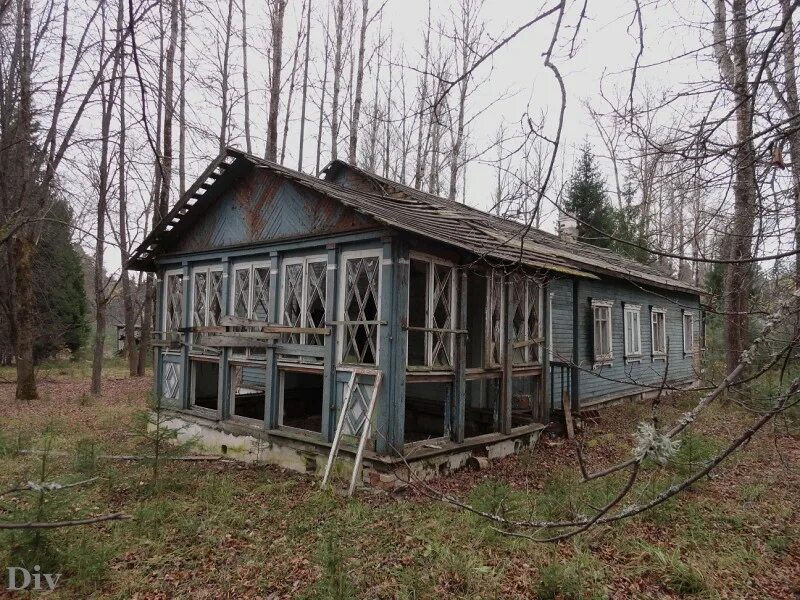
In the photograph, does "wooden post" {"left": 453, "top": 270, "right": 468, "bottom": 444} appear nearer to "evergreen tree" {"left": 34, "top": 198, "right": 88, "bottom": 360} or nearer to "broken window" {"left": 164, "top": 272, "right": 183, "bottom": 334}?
"broken window" {"left": 164, "top": 272, "right": 183, "bottom": 334}

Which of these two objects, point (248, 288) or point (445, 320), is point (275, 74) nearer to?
point (248, 288)

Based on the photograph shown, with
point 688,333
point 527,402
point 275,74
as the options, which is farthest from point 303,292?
point 688,333

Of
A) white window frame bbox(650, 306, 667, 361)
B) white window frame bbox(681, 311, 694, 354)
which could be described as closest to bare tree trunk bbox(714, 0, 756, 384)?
white window frame bbox(650, 306, 667, 361)

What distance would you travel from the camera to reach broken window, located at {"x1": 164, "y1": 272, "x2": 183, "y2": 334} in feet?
36.0

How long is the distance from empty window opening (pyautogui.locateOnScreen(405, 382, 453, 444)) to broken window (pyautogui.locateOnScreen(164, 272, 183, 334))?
5.29 meters

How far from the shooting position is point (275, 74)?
15961mm

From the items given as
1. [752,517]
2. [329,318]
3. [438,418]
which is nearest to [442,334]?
[329,318]

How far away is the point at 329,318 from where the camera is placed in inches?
311

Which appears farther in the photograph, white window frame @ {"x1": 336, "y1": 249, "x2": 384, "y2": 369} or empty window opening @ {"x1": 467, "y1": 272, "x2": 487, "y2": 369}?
empty window opening @ {"x1": 467, "y1": 272, "x2": 487, "y2": 369}

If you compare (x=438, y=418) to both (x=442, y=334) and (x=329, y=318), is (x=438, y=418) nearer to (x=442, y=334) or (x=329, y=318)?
(x=442, y=334)

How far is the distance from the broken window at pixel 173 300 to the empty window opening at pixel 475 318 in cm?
613

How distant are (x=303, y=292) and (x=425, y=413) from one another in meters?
3.86

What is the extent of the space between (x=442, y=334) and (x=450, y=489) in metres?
2.31

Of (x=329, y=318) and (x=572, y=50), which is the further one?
(x=329, y=318)
